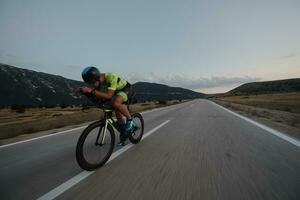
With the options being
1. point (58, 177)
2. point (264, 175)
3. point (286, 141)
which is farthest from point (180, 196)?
point (286, 141)

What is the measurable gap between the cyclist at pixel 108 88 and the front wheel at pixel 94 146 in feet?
2.02

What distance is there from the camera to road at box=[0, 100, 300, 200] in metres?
2.99

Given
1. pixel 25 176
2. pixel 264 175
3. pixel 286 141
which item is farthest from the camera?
pixel 286 141

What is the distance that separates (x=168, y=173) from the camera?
376 cm

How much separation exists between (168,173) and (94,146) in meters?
1.54

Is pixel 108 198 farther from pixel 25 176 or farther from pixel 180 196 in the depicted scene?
pixel 25 176

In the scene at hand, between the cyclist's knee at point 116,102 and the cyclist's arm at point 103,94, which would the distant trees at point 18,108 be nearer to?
the cyclist's knee at point 116,102

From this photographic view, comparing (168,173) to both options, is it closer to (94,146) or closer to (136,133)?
(94,146)

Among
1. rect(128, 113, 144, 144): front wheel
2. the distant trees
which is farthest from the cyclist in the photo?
the distant trees

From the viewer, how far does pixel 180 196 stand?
2852 millimetres

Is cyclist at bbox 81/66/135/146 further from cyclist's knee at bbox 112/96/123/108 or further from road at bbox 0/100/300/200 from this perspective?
road at bbox 0/100/300/200

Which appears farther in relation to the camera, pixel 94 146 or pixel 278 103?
pixel 278 103

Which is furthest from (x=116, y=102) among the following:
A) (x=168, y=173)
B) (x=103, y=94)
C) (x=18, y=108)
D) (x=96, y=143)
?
(x=18, y=108)

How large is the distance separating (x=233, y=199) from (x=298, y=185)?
1059 mm
